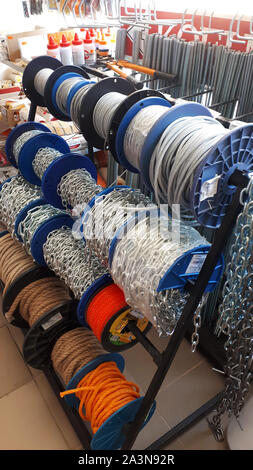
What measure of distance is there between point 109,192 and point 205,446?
1.36 m

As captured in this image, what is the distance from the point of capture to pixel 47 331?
4.83ft

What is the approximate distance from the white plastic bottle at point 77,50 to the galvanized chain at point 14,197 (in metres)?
1.04

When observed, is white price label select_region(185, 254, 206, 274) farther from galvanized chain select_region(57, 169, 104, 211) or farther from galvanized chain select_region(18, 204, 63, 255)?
galvanized chain select_region(18, 204, 63, 255)

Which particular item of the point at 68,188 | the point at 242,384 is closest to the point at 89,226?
the point at 68,188

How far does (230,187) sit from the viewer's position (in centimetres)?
90

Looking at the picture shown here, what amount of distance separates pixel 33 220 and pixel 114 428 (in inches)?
37.5

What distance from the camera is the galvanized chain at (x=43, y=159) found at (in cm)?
158

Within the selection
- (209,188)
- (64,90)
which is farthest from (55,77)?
(209,188)

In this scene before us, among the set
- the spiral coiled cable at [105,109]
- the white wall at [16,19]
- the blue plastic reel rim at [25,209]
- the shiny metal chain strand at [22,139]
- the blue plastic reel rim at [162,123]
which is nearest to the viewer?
the blue plastic reel rim at [162,123]

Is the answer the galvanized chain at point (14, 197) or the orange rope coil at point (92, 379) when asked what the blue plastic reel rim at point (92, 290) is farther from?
the galvanized chain at point (14, 197)

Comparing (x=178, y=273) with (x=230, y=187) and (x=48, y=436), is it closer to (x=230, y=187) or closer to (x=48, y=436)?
(x=230, y=187)

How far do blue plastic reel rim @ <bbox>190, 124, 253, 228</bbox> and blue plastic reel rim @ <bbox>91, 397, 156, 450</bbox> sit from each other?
77 cm

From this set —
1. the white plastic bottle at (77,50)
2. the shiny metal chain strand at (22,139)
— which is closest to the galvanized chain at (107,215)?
the shiny metal chain strand at (22,139)

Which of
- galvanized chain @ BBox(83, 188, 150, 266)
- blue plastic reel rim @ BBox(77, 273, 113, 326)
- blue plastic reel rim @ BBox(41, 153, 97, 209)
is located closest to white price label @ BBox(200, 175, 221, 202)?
galvanized chain @ BBox(83, 188, 150, 266)
